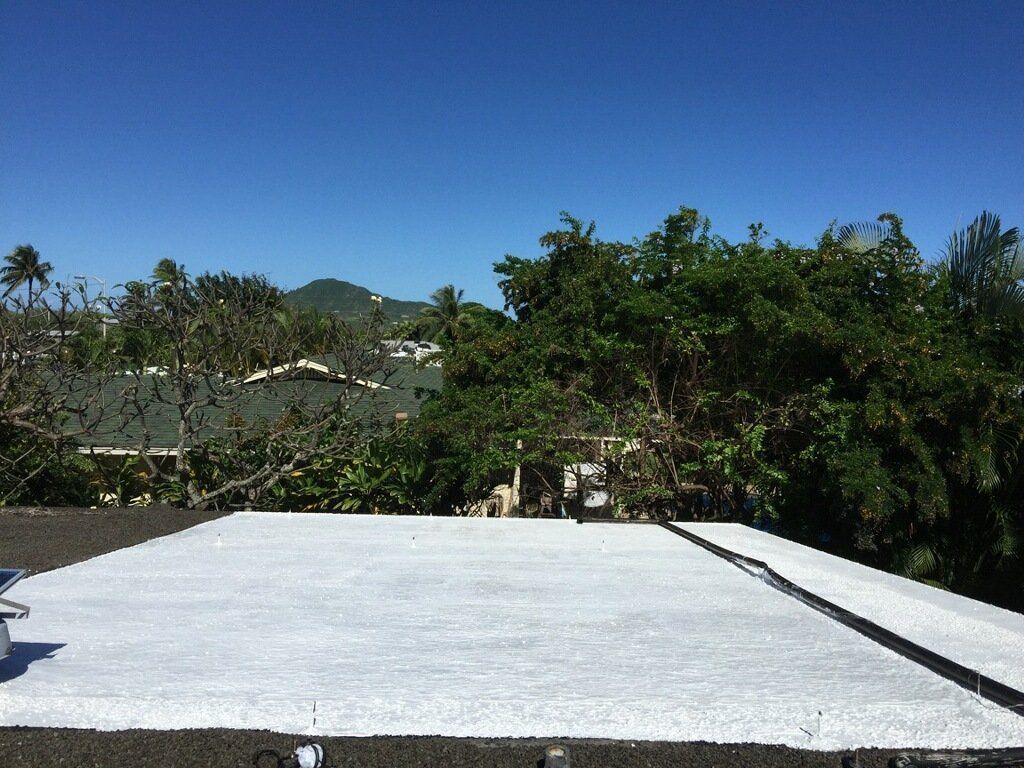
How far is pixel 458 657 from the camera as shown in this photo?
341cm

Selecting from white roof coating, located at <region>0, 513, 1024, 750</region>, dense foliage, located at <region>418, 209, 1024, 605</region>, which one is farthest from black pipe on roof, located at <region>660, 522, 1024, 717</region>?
dense foliage, located at <region>418, 209, 1024, 605</region>

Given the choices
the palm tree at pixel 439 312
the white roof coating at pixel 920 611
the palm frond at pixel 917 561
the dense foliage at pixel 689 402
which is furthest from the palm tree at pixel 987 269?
the palm tree at pixel 439 312

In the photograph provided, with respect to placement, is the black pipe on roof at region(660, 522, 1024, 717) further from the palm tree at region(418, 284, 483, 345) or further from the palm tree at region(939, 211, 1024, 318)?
the palm tree at region(418, 284, 483, 345)

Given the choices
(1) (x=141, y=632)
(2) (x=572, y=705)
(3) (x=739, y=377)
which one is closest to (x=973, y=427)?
(3) (x=739, y=377)

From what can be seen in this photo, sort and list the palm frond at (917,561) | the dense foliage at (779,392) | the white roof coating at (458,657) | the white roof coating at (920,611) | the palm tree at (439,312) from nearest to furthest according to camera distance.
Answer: the white roof coating at (458,657)
the white roof coating at (920,611)
the dense foliage at (779,392)
the palm frond at (917,561)
the palm tree at (439,312)

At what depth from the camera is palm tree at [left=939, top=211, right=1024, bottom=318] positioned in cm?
1098

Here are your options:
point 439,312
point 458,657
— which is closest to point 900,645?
point 458,657

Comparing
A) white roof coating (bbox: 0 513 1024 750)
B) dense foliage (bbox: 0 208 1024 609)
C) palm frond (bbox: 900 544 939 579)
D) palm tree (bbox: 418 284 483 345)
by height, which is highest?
palm tree (bbox: 418 284 483 345)

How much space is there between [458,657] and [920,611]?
2765 millimetres

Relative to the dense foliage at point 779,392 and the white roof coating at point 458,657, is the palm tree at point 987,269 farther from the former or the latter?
the white roof coating at point 458,657

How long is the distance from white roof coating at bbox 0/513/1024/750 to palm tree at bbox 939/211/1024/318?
7.56 m

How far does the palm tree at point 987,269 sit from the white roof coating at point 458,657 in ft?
24.8

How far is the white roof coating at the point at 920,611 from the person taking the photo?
3.68 metres

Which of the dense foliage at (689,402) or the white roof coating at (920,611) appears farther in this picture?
the dense foliage at (689,402)
